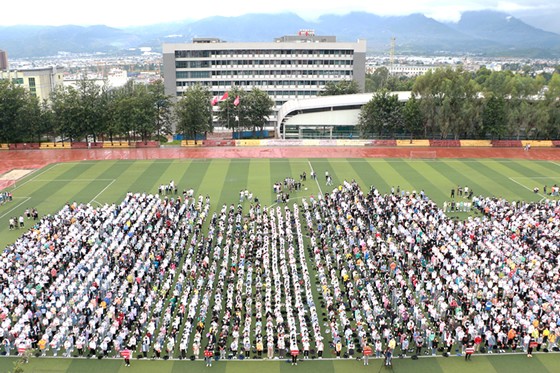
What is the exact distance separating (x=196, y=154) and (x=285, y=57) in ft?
129

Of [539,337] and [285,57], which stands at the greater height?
[285,57]

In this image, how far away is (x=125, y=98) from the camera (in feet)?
215

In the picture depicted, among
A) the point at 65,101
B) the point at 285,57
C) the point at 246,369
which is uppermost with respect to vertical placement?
the point at 285,57

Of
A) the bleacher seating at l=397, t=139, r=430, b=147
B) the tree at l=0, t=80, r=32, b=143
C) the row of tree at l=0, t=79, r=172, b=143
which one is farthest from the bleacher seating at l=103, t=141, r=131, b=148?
the bleacher seating at l=397, t=139, r=430, b=147

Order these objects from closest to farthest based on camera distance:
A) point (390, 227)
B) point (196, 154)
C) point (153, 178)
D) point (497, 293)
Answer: point (497, 293), point (390, 227), point (153, 178), point (196, 154)

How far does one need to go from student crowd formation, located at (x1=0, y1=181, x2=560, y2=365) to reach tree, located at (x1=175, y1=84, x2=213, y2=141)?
31.3 metres

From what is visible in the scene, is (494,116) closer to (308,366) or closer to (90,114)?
(90,114)

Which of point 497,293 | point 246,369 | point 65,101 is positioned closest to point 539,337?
point 497,293

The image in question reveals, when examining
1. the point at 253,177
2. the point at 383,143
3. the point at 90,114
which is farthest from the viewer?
the point at 383,143

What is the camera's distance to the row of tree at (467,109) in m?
64.2

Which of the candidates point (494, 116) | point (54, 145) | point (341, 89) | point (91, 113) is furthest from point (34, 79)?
point (494, 116)

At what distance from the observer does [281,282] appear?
2731 cm

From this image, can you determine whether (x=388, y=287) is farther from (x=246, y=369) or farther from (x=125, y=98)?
(x=125, y=98)

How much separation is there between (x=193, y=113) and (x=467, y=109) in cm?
3542
